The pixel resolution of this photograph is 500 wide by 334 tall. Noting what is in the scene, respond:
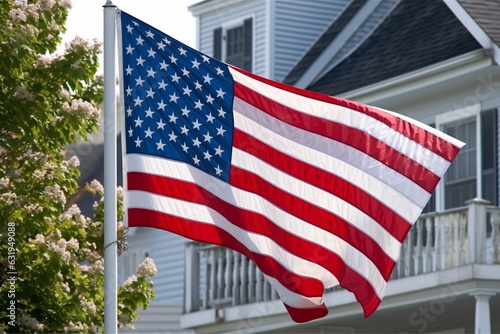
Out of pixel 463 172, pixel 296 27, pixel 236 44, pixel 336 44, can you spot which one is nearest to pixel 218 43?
pixel 236 44

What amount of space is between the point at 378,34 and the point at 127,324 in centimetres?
1164

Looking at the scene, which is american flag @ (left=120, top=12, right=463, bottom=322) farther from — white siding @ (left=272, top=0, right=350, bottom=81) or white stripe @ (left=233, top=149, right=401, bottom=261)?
white siding @ (left=272, top=0, right=350, bottom=81)

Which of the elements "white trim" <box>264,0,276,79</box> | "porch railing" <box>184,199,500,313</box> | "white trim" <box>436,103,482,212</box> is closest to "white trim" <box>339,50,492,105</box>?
"white trim" <box>436,103,482,212</box>

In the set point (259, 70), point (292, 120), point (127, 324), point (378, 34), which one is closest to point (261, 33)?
point (259, 70)

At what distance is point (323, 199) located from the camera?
11.2 metres

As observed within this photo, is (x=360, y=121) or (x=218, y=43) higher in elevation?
(x=218, y=43)

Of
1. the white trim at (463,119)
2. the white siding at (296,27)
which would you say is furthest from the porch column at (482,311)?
the white siding at (296,27)

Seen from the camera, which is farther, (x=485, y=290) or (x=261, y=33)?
(x=261, y=33)

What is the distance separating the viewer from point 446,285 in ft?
63.0

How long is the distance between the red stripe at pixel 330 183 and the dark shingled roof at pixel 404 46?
403 inches

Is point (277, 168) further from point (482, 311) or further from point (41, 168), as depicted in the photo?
point (482, 311)

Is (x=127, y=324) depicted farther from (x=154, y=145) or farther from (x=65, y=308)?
(x=154, y=145)

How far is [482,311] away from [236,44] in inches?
460

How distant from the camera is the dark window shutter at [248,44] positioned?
2858cm
